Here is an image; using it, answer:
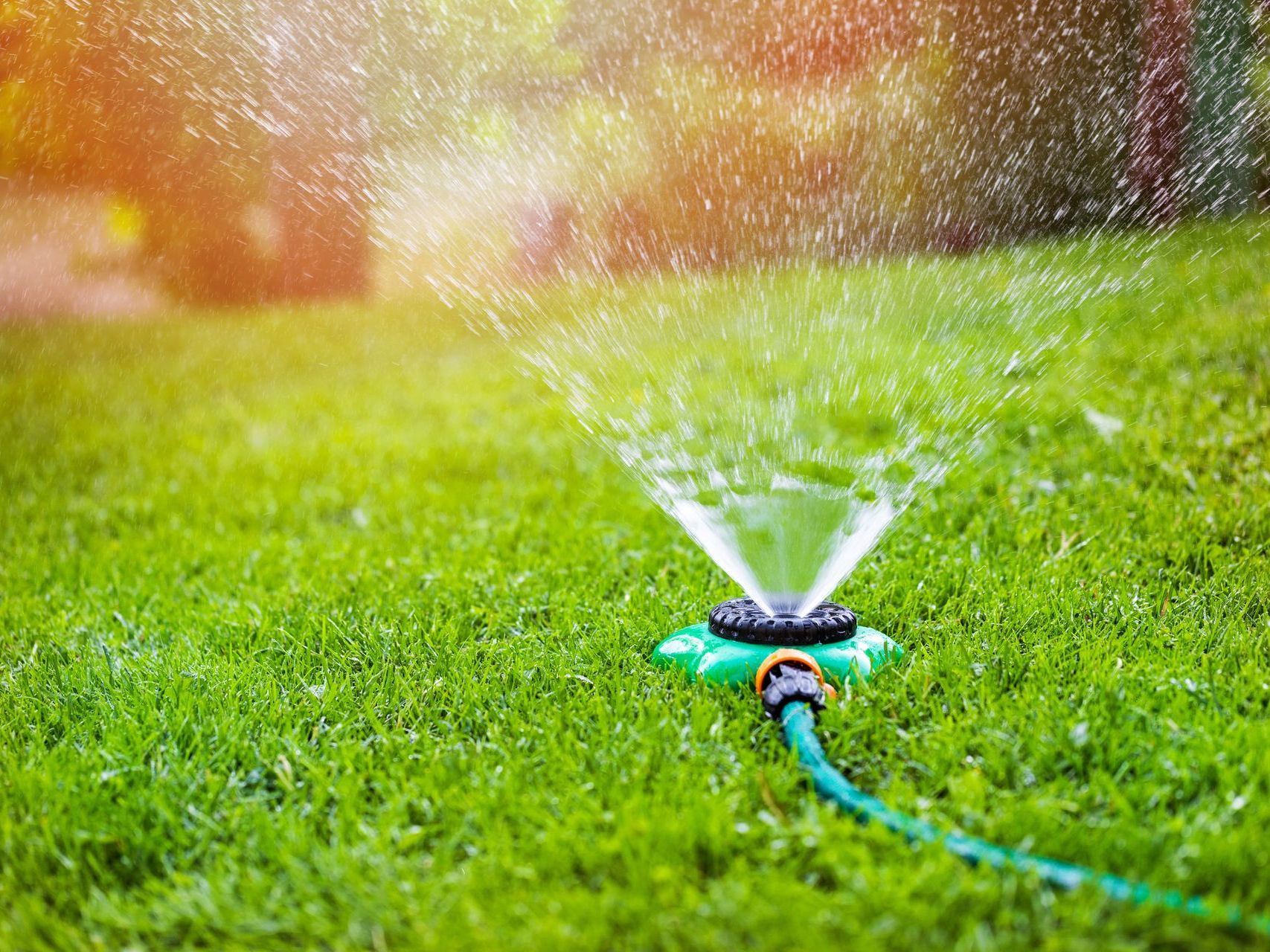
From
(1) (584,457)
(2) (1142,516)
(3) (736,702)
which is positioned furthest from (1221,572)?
(1) (584,457)

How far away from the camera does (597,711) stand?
2275mm

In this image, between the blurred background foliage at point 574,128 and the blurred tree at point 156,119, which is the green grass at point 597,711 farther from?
the blurred tree at point 156,119

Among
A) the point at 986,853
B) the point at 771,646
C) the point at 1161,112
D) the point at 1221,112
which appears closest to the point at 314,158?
the point at 1161,112

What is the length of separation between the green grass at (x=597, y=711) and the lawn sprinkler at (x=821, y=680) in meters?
0.04

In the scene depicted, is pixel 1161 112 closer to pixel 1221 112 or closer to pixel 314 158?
pixel 1221 112

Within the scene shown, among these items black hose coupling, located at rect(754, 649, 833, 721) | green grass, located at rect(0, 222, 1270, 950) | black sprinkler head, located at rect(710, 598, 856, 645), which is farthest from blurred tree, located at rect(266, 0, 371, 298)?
black hose coupling, located at rect(754, 649, 833, 721)

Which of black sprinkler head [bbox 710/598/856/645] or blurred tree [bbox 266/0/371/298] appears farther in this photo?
blurred tree [bbox 266/0/371/298]

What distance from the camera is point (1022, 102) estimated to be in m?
8.12

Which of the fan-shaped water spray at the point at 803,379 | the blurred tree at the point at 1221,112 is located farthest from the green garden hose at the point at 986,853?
the blurred tree at the point at 1221,112

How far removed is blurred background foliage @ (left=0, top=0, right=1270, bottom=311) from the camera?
7.58 meters

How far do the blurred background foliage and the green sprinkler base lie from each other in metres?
5.60

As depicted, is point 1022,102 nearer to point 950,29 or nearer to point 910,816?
point 950,29

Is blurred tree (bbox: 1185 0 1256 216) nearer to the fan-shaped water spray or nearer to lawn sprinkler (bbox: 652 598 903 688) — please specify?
the fan-shaped water spray

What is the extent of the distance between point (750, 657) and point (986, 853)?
2.62 feet
